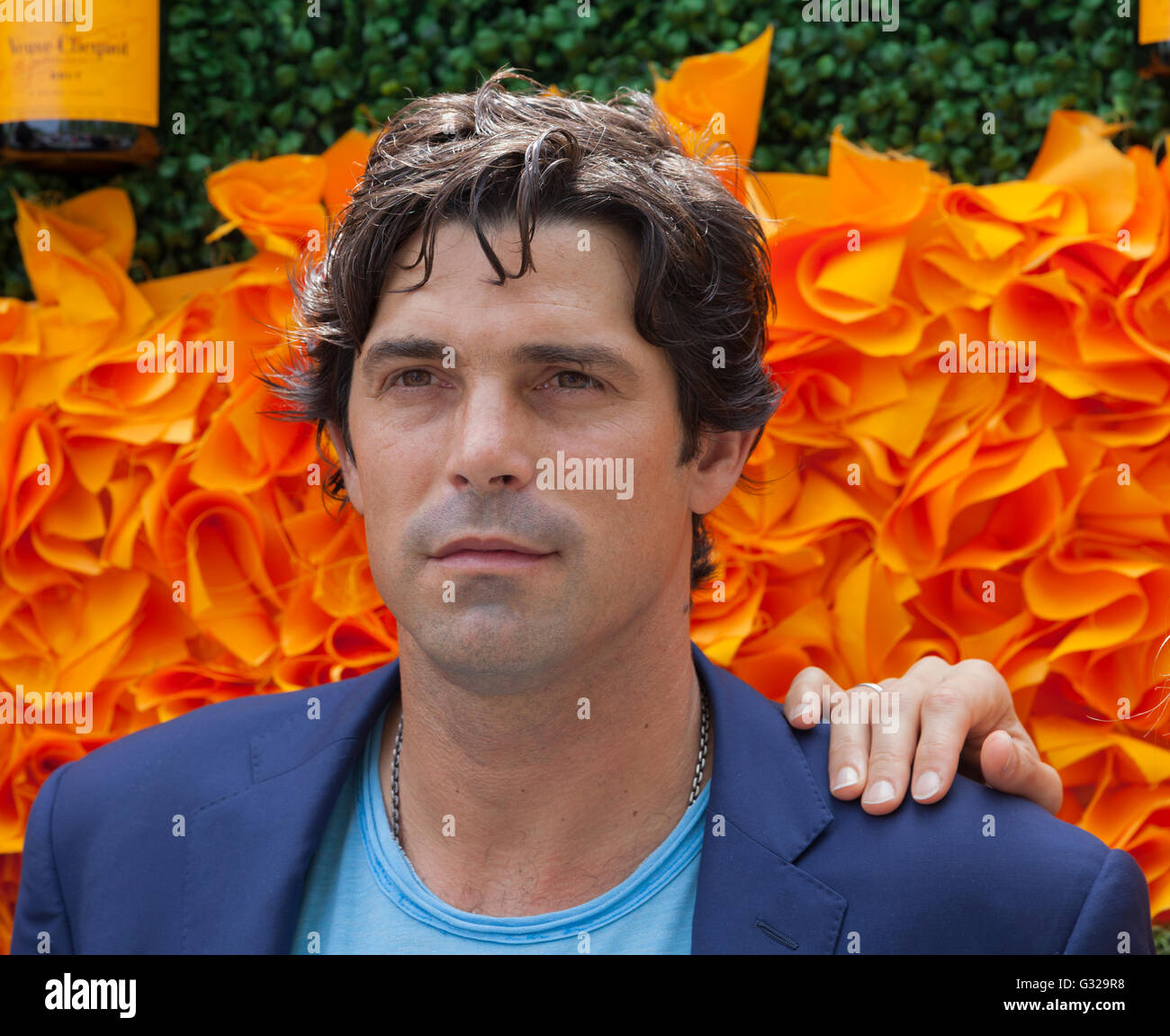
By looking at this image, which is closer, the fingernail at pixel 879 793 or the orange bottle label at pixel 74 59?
the fingernail at pixel 879 793

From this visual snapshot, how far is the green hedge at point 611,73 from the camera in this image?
1.98 metres

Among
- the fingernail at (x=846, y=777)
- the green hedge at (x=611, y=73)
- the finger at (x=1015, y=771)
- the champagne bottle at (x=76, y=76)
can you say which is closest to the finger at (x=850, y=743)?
the fingernail at (x=846, y=777)

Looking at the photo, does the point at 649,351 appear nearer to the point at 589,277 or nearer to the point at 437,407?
the point at 589,277

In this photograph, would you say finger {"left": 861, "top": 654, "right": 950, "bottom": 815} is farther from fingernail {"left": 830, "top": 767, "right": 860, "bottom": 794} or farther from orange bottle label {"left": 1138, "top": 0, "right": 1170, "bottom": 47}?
orange bottle label {"left": 1138, "top": 0, "right": 1170, "bottom": 47}

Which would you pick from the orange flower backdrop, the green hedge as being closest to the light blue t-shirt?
the orange flower backdrop

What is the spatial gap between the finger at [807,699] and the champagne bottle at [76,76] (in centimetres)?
126

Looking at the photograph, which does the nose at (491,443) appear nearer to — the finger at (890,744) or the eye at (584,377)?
the eye at (584,377)

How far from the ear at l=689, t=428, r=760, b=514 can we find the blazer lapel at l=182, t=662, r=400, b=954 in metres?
0.42

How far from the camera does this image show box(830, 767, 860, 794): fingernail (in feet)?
4.18

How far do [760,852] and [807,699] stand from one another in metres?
0.25

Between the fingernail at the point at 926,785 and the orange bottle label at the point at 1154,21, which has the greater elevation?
the orange bottle label at the point at 1154,21

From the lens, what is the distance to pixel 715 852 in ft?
4.07

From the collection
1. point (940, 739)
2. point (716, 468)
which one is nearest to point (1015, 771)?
point (940, 739)

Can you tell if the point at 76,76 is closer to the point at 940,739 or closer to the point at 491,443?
the point at 491,443
